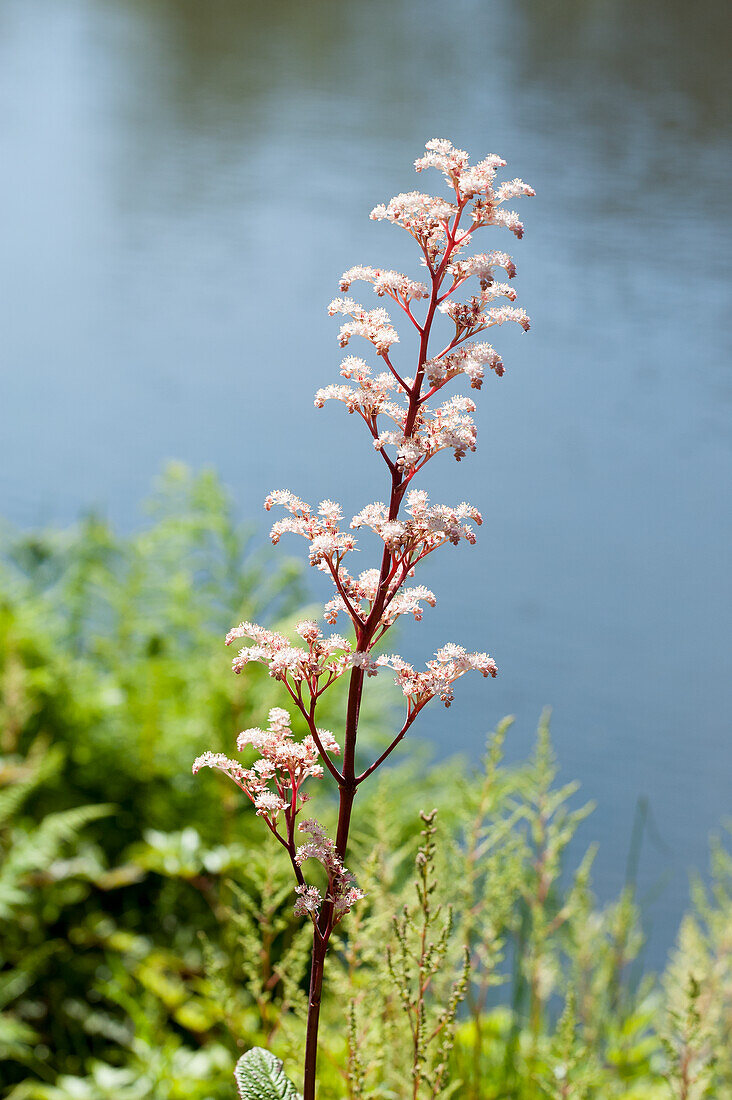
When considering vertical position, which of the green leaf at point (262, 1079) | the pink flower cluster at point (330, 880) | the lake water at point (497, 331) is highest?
the lake water at point (497, 331)

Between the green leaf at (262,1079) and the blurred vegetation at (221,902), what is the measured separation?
62 millimetres

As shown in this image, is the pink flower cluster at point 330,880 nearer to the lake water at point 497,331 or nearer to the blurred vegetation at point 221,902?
the blurred vegetation at point 221,902

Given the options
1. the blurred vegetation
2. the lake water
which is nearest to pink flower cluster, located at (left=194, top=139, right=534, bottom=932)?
the blurred vegetation

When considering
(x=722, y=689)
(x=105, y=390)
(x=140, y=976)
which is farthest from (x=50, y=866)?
(x=105, y=390)

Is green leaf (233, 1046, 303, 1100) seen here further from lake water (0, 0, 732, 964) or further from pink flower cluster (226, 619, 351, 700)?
lake water (0, 0, 732, 964)

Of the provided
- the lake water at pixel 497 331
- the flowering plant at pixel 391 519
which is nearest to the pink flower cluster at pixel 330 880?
the flowering plant at pixel 391 519

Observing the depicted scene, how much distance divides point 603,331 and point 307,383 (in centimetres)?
88

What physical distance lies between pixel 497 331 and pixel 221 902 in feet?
6.09

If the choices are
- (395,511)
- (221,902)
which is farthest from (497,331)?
(395,511)

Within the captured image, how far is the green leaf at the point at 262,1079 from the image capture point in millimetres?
352

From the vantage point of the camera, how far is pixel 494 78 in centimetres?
427

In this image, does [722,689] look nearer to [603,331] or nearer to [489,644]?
[489,644]

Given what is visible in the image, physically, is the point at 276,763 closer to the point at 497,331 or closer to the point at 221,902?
the point at 221,902

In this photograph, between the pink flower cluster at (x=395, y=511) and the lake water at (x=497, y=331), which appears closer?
the pink flower cluster at (x=395, y=511)
